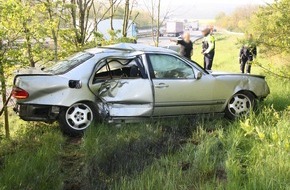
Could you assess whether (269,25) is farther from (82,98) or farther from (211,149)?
(82,98)

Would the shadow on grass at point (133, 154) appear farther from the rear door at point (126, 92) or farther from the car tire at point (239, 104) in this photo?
the car tire at point (239, 104)

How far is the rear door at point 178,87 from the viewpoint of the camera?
6.38 meters

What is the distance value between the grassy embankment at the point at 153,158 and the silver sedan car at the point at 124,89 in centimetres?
35

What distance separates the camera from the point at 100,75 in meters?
6.57

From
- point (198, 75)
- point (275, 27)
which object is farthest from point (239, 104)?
point (275, 27)

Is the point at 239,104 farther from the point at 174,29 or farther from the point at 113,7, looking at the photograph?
the point at 174,29

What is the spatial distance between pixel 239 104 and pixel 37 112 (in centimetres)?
367

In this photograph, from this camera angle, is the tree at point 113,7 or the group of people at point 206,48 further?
the tree at point 113,7

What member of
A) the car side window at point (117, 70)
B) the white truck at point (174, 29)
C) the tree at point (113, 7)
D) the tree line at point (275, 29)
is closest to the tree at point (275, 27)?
the tree line at point (275, 29)

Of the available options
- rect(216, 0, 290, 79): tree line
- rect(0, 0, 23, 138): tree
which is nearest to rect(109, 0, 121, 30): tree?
rect(0, 0, 23, 138): tree

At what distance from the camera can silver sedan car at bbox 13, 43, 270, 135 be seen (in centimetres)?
585

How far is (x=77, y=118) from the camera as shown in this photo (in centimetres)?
605

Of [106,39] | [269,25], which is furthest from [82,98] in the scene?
[106,39]

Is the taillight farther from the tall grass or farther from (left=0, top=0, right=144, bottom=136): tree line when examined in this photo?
(left=0, top=0, right=144, bottom=136): tree line
